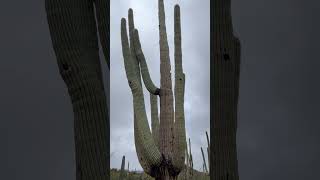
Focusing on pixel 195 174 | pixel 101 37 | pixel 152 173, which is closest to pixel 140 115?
pixel 152 173

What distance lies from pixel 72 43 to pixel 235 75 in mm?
652

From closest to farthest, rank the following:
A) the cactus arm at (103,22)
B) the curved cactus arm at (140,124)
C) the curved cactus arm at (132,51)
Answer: the cactus arm at (103,22) → the curved cactus arm at (140,124) → the curved cactus arm at (132,51)

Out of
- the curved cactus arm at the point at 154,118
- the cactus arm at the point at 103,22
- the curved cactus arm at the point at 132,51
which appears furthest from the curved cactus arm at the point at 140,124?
the cactus arm at the point at 103,22

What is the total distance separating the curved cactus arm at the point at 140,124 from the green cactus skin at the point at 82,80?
3.89 m

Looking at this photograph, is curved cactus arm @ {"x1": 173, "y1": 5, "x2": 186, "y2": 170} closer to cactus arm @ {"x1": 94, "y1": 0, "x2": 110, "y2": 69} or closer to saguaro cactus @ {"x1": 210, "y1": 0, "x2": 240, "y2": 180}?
cactus arm @ {"x1": 94, "y1": 0, "x2": 110, "y2": 69}

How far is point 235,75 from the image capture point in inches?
78.1

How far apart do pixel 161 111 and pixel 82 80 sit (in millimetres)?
4318

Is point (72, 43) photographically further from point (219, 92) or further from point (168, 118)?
point (168, 118)

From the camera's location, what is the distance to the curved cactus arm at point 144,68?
6.12 m

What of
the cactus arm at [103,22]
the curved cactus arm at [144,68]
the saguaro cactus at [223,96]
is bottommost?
the saguaro cactus at [223,96]

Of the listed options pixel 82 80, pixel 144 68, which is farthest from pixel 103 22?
pixel 144 68

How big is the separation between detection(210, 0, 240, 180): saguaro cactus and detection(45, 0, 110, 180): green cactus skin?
0.40m

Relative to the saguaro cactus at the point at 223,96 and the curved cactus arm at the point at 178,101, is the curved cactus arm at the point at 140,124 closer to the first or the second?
the curved cactus arm at the point at 178,101

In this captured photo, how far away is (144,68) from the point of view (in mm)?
6289
